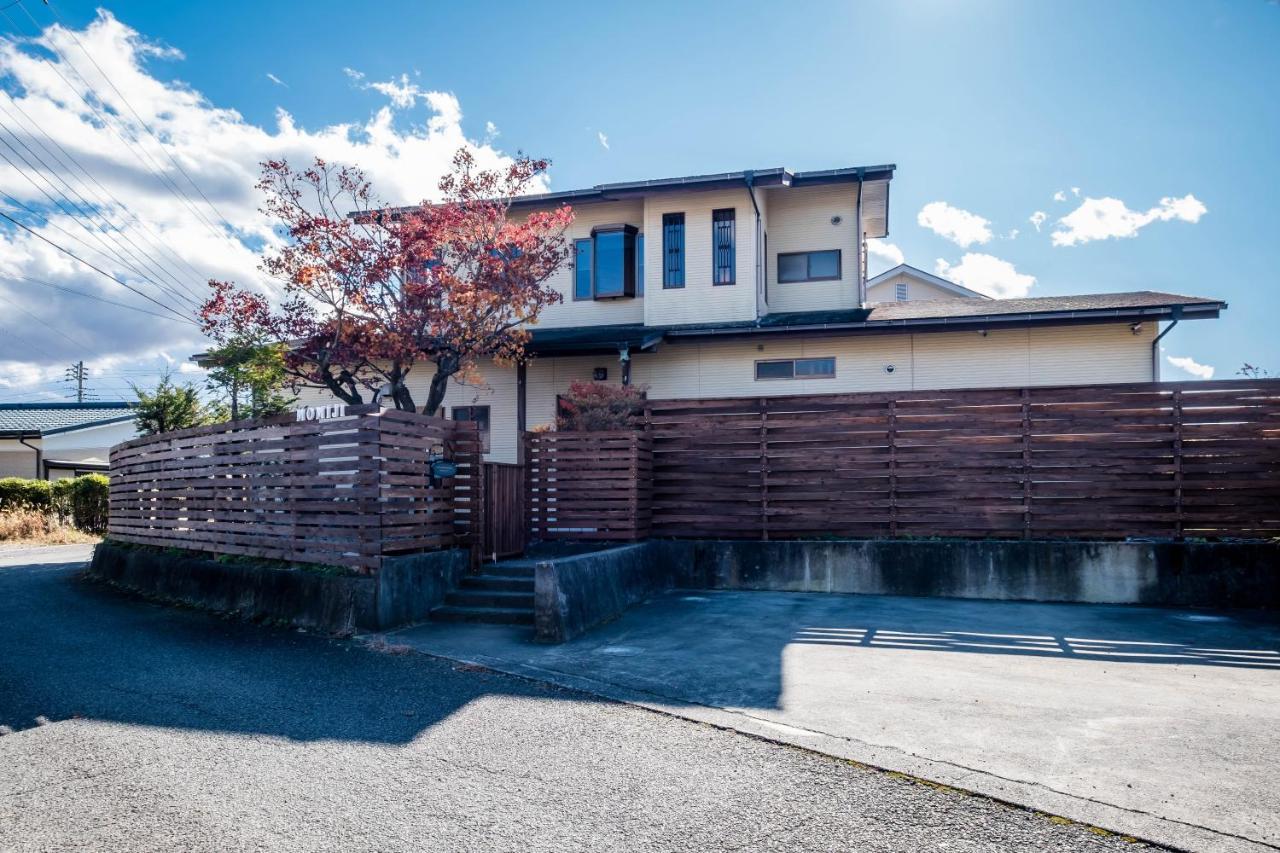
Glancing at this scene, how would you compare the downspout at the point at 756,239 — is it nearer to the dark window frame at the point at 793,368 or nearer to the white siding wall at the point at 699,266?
the white siding wall at the point at 699,266

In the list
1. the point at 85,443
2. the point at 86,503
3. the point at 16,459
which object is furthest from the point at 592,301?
the point at 16,459

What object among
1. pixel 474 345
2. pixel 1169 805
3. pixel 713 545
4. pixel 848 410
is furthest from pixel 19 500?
pixel 1169 805

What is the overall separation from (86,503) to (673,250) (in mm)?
16843

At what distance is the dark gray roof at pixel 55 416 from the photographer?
3186 cm

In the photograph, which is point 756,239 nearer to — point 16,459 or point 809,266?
point 809,266

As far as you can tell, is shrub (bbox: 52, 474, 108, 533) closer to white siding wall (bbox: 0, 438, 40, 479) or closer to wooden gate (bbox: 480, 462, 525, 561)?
white siding wall (bbox: 0, 438, 40, 479)

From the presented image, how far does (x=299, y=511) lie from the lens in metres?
9.02

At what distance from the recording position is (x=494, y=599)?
8.88 meters

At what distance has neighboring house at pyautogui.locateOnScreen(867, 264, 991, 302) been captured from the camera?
25.6 meters

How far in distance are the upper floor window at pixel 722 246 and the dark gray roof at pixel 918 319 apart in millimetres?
1124

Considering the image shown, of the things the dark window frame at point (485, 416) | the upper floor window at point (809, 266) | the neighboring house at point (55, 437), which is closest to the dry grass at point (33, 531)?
the neighboring house at point (55, 437)

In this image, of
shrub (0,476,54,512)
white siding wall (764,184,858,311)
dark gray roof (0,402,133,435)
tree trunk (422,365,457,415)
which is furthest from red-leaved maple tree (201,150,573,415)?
dark gray roof (0,402,133,435)

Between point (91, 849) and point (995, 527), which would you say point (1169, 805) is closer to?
point (91, 849)

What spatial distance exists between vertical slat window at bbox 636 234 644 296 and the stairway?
9.64 m
